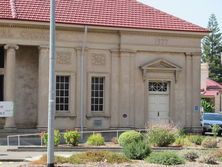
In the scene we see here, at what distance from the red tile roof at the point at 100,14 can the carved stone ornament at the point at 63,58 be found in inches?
70.8

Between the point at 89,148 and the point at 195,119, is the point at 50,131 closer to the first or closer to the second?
the point at 89,148

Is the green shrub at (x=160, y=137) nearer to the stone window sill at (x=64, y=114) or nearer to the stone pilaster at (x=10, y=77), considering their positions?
the stone window sill at (x=64, y=114)

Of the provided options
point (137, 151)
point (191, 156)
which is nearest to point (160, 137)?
point (137, 151)

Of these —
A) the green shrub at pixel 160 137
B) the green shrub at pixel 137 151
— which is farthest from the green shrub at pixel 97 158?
the green shrub at pixel 160 137

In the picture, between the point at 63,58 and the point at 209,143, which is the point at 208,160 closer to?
the point at 209,143

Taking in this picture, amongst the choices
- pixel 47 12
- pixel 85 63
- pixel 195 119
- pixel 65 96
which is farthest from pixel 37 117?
pixel 195 119

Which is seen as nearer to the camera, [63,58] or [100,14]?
[63,58]

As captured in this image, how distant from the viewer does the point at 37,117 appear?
29219 mm

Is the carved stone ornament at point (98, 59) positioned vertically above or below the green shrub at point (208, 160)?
above

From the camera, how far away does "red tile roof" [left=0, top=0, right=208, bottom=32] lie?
95.8ft

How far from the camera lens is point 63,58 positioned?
29.5 metres

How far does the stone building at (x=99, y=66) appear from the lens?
2889 centimetres

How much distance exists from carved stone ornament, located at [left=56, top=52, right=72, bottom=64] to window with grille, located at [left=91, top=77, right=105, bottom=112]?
70.9 inches

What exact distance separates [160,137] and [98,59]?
28.5ft
